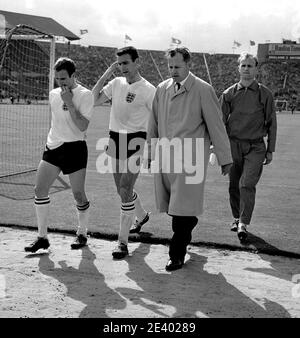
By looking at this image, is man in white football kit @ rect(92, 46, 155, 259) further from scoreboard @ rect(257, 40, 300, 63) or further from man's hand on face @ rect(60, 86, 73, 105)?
scoreboard @ rect(257, 40, 300, 63)

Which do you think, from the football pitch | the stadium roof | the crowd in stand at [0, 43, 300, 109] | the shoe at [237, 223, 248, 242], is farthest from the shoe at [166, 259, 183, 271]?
the stadium roof

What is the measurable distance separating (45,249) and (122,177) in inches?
42.2

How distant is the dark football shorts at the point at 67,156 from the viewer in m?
5.53

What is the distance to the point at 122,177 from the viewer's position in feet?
18.5

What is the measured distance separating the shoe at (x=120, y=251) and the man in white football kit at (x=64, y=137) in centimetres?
49

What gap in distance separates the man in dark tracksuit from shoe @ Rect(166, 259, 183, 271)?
4.36 ft

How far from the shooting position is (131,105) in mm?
5582

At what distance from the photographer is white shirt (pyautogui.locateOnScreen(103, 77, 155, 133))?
5.57 metres

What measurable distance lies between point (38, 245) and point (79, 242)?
48 centimetres

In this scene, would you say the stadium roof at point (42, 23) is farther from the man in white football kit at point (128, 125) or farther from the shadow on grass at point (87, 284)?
the shadow on grass at point (87, 284)

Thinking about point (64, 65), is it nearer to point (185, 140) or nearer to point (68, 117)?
point (68, 117)

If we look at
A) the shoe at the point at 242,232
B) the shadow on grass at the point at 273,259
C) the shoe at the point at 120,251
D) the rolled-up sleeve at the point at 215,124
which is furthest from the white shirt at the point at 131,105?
the shadow on grass at the point at 273,259

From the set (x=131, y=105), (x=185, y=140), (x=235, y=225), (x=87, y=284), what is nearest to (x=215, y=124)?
(x=185, y=140)
